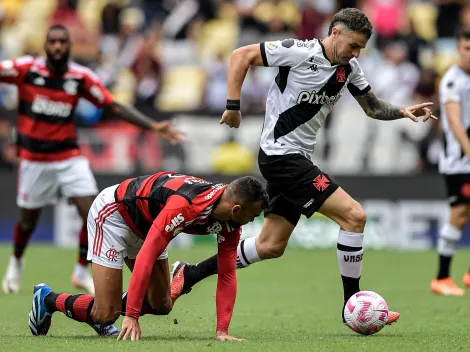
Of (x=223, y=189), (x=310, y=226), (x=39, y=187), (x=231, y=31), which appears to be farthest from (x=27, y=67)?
(x=231, y=31)

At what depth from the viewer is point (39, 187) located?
38.4ft

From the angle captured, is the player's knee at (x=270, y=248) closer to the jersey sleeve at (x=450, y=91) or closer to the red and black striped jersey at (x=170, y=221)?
the red and black striped jersey at (x=170, y=221)

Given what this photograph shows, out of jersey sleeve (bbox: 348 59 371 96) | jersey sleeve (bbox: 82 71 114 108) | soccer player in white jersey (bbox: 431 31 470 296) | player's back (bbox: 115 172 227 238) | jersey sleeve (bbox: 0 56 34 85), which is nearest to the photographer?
player's back (bbox: 115 172 227 238)

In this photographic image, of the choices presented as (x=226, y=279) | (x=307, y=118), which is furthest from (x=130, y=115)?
(x=226, y=279)

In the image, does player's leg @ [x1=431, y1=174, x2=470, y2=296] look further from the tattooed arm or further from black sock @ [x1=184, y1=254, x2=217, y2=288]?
black sock @ [x1=184, y1=254, x2=217, y2=288]

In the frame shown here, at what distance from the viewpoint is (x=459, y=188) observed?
11.5 m

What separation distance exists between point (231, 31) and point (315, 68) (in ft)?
46.2

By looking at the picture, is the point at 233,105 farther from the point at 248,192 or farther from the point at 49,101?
the point at 49,101

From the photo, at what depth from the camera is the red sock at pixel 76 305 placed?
297 inches

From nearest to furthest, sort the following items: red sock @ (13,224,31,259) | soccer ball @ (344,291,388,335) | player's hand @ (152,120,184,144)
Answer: soccer ball @ (344,291,388,335), player's hand @ (152,120,184,144), red sock @ (13,224,31,259)

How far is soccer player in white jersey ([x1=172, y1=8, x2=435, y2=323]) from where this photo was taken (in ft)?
26.7

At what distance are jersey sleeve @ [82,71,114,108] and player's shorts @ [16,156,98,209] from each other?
28.4 inches

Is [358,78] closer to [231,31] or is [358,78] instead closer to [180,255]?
[180,255]

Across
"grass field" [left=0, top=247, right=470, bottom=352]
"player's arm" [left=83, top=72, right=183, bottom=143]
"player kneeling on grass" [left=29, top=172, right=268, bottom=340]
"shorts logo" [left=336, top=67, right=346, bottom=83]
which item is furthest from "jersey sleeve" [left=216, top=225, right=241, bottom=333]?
"player's arm" [left=83, top=72, right=183, bottom=143]
